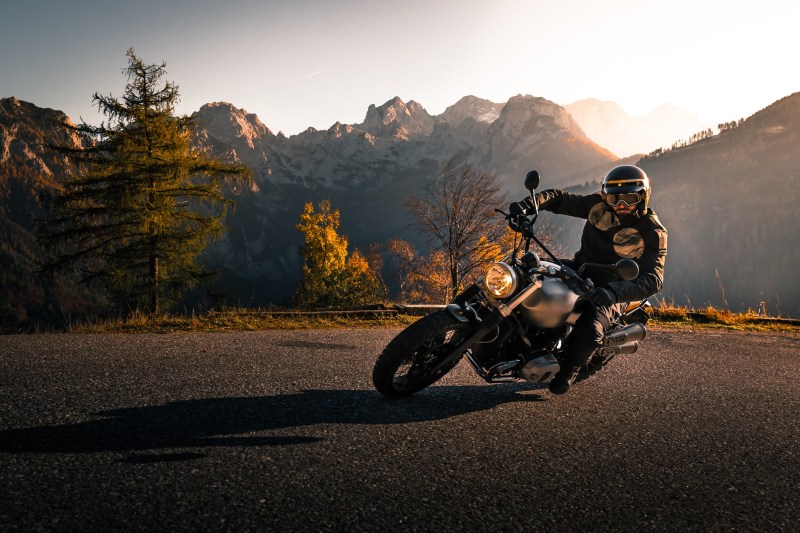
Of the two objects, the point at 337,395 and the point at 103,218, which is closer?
the point at 337,395

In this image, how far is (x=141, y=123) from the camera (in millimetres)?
21172

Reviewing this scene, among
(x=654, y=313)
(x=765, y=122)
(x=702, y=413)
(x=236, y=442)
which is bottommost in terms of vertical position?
(x=654, y=313)

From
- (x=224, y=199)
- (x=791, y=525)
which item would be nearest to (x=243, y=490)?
(x=791, y=525)

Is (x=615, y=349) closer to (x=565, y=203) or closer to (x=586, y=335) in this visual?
(x=586, y=335)

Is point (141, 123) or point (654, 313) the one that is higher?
point (141, 123)

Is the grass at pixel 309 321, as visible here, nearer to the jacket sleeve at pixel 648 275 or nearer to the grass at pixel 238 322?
the grass at pixel 238 322

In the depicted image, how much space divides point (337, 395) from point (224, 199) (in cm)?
2031

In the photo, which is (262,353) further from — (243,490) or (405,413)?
(243,490)

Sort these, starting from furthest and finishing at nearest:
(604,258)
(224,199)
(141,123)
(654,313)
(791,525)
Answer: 1. (224,199)
2. (141,123)
3. (654,313)
4. (604,258)
5. (791,525)

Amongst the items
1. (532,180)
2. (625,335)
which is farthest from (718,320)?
(532,180)

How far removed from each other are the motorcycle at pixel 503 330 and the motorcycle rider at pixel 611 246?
148mm

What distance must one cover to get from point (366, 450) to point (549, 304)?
196 cm

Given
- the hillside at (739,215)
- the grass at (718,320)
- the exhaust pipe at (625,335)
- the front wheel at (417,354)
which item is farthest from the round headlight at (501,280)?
the hillside at (739,215)

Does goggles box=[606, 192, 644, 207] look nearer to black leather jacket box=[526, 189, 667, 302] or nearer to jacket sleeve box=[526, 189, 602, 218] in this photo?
black leather jacket box=[526, 189, 667, 302]
